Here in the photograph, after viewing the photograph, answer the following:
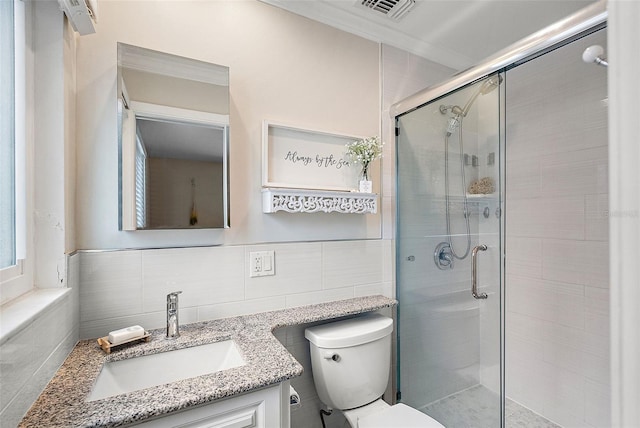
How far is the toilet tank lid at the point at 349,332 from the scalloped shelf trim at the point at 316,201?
572 millimetres

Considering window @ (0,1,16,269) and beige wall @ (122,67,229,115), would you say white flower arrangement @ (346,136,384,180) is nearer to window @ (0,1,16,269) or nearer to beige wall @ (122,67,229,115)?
beige wall @ (122,67,229,115)

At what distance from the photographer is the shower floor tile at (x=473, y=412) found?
60.4 inches

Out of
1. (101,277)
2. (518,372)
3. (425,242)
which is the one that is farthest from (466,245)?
Result: (101,277)

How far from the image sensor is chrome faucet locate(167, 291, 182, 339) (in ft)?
4.00

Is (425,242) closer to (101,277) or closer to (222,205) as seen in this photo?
(222,205)

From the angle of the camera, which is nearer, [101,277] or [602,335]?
[101,277]

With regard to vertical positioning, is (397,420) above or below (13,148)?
below

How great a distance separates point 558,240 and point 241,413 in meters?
1.88

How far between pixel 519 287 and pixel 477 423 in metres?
0.87

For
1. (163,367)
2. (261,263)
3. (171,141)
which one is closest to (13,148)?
(171,141)

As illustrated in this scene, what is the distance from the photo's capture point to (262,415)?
97 cm

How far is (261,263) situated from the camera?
1527mm

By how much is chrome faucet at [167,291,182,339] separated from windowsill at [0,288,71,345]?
322 millimetres

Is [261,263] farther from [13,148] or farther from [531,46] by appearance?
[531,46]
